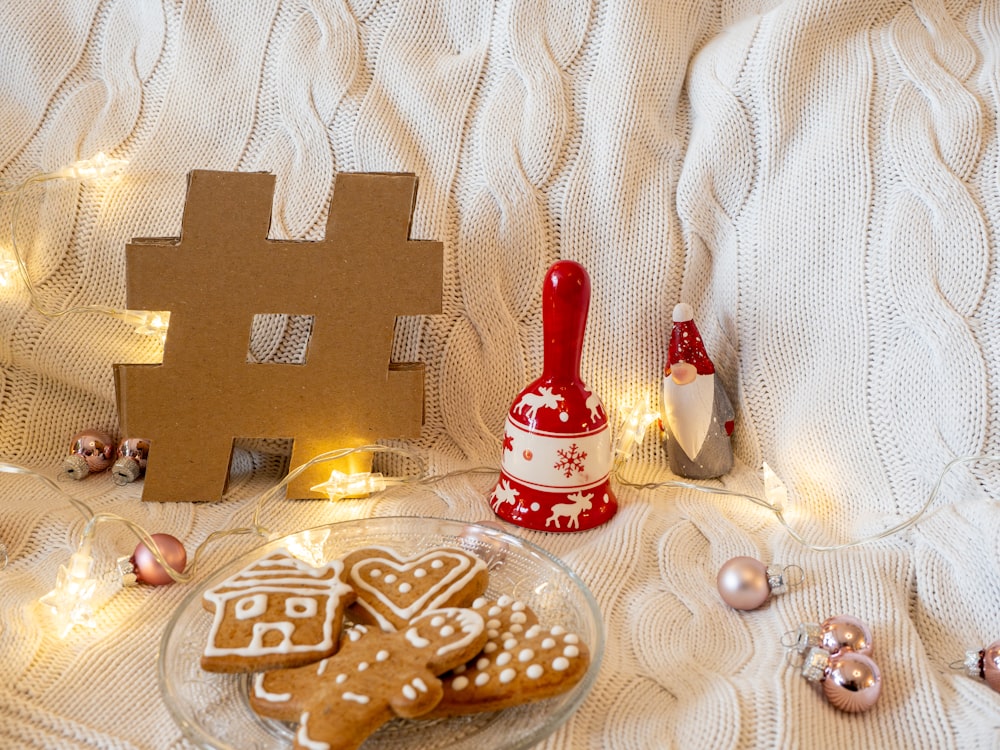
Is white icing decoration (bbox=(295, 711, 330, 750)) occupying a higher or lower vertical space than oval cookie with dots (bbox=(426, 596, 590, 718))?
lower

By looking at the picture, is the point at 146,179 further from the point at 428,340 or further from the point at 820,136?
the point at 820,136

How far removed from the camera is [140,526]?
32.1 inches

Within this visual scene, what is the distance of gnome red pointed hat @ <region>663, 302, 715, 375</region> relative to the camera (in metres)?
0.95

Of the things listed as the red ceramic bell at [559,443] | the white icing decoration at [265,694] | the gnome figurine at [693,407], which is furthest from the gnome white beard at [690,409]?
the white icing decoration at [265,694]

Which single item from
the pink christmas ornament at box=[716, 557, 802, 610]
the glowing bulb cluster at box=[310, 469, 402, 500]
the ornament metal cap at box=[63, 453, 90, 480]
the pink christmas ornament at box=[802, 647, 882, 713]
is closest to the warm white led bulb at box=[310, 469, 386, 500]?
the glowing bulb cluster at box=[310, 469, 402, 500]

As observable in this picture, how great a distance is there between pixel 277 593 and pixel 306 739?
143 mm

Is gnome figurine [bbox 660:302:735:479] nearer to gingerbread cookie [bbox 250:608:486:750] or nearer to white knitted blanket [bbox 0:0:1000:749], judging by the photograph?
white knitted blanket [bbox 0:0:1000:749]

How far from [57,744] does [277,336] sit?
51 centimetres

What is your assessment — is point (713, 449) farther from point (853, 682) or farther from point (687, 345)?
point (853, 682)

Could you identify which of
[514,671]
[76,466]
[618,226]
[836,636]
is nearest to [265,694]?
[514,671]

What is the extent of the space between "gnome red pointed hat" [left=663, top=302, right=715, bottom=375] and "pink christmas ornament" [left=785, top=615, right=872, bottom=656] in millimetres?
330

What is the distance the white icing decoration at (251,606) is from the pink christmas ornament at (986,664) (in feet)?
1.73

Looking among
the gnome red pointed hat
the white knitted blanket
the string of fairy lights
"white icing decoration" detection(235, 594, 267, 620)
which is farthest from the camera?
the gnome red pointed hat

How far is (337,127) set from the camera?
3.45 feet
